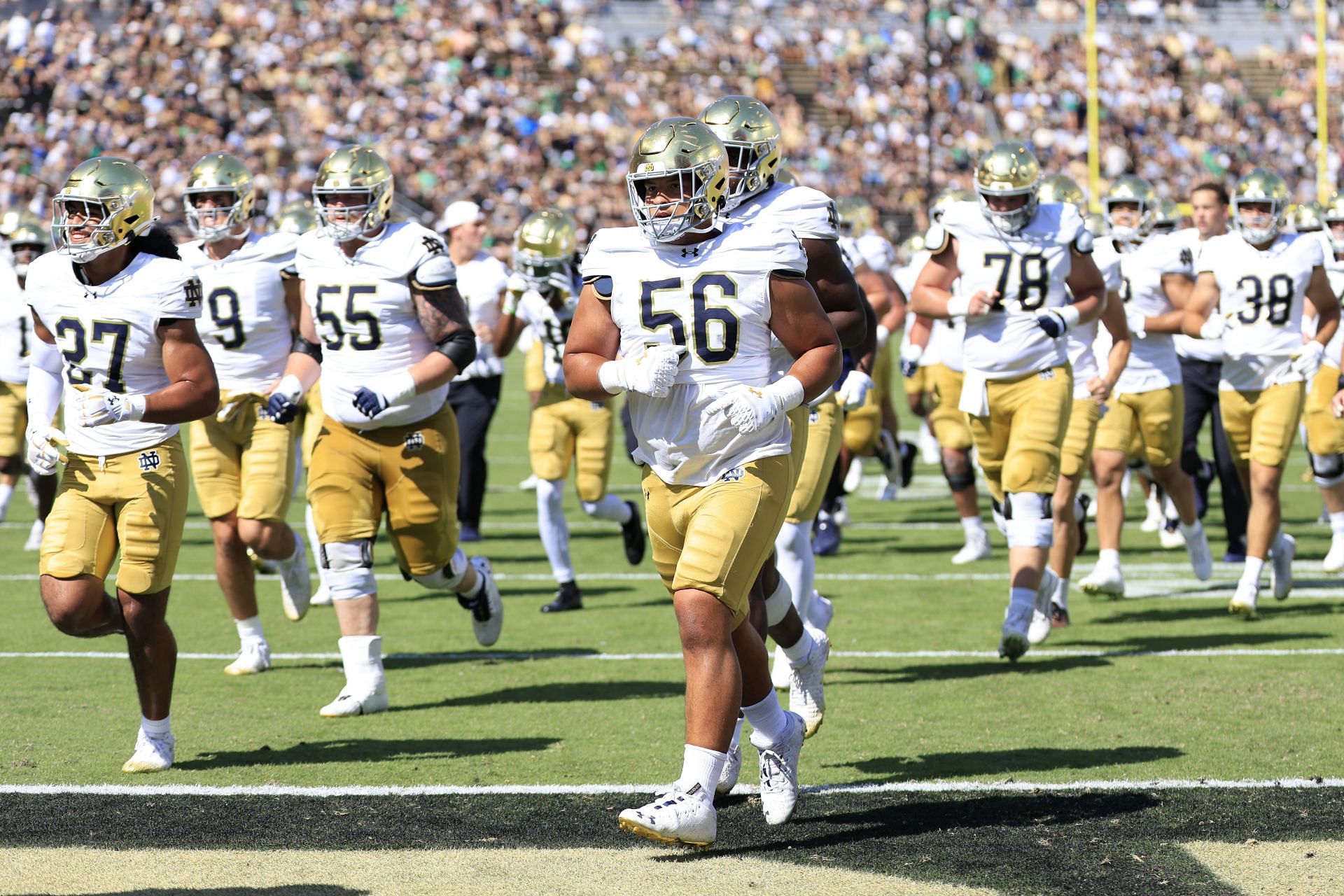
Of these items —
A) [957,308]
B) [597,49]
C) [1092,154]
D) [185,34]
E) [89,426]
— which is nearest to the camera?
[89,426]

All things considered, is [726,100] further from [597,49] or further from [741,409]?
[597,49]

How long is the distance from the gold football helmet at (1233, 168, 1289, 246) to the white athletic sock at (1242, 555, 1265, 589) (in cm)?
151

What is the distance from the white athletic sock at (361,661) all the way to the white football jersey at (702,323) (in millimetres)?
2041

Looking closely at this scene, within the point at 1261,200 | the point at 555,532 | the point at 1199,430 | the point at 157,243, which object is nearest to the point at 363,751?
the point at 157,243

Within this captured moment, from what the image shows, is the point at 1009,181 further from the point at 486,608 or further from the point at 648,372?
the point at 648,372

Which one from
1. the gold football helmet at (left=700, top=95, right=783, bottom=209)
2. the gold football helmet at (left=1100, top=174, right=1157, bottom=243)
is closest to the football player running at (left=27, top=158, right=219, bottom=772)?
the gold football helmet at (left=700, top=95, right=783, bottom=209)

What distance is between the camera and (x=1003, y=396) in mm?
7027

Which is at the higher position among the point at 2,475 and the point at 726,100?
the point at 726,100

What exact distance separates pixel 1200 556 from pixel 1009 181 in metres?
2.86

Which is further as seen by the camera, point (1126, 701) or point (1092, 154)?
point (1092, 154)

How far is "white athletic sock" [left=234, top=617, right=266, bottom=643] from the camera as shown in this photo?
690 centimetres

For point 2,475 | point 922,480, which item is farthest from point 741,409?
point 922,480

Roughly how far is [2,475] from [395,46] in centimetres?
2081

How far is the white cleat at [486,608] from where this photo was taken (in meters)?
6.89
